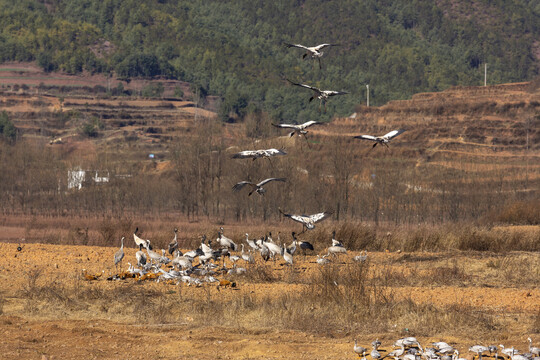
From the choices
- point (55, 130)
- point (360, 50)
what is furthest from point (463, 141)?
point (360, 50)

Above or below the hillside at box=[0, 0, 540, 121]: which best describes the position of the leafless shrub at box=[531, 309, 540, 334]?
above

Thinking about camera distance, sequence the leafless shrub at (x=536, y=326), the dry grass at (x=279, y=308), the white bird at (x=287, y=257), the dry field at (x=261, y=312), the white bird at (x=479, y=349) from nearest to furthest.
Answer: the white bird at (x=479, y=349) → the dry field at (x=261, y=312) → the leafless shrub at (x=536, y=326) → the dry grass at (x=279, y=308) → the white bird at (x=287, y=257)

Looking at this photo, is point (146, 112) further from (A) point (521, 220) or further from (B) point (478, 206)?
(A) point (521, 220)

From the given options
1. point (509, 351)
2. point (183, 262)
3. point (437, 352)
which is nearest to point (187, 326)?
point (183, 262)

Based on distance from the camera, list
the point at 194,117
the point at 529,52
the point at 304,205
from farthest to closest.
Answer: the point at 529,52 < the point at 194,117 < the point at 304,205

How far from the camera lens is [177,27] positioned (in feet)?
592

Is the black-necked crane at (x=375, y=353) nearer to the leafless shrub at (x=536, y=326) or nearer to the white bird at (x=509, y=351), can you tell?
the white bird at (x=509, y=351)

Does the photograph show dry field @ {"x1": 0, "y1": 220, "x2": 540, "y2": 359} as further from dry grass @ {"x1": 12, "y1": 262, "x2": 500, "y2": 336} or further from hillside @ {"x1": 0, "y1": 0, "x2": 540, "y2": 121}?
hillside @ {"x1": 0, "y1": 0, "x2": 540, "y2": 121}

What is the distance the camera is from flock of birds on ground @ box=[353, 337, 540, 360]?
Result: 10.9m

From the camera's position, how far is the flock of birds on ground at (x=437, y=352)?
1086 centimetres

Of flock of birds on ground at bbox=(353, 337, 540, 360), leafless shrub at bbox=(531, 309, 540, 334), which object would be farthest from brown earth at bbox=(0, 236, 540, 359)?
flock of birds on ground at bbox=(353, 337, 540, 360)

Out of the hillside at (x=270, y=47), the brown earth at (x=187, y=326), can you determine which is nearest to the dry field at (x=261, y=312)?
the brown earth at (x=187, y=326)

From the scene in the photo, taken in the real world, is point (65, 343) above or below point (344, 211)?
above

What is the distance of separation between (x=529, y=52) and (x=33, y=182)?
151007mm
